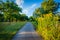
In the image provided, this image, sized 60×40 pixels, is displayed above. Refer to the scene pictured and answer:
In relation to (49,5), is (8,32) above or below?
below

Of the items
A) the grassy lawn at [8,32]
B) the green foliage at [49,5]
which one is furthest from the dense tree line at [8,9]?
the green foliage at [49,5]

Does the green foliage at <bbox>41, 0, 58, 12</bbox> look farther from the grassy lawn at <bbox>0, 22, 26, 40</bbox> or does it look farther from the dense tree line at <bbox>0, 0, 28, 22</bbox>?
the grassy lawn at <bbox>0, 22, 26, 40</bbox>

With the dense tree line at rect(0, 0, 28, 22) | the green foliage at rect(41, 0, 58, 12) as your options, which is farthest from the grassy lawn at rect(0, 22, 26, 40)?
the green foliage at rect(41, 0, 58, 12)

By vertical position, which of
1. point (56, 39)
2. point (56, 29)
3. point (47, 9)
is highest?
point (47, 9)

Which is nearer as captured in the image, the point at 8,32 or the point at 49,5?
the point at 8,32

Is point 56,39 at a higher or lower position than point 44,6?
lower

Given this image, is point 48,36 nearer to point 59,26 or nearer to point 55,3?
point 59,26

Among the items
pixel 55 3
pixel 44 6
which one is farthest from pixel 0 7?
pixel 55 3

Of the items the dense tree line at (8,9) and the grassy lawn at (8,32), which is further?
the dense tree line at (8,9)

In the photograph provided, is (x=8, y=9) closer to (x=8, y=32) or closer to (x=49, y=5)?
(x=49, y=5)

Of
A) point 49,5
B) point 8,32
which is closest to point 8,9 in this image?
point 49,5

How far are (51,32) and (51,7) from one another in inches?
1234

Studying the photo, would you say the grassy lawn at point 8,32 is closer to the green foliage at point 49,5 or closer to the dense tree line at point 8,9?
the dense tree line at point 8,9

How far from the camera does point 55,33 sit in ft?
31.5
